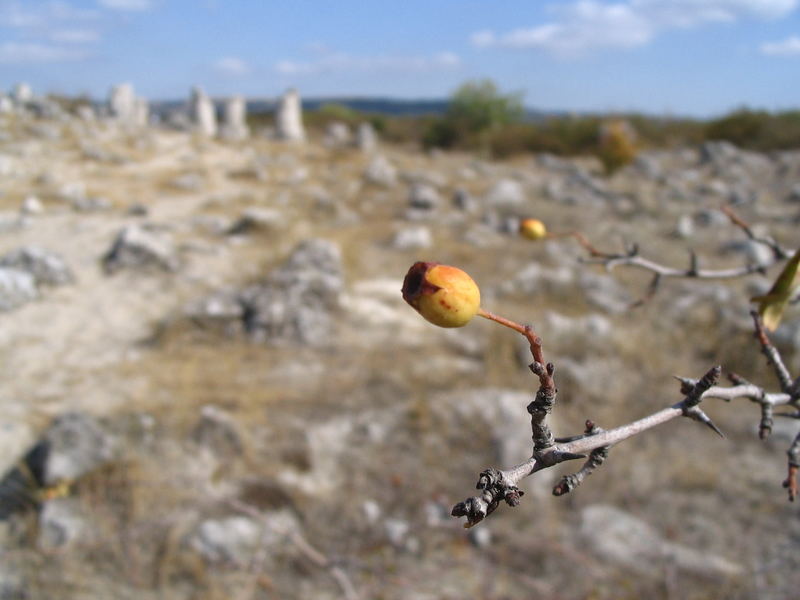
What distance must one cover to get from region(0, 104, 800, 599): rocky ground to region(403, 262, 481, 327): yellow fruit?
1857 millimetres

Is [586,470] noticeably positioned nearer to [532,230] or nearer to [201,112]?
[532,230]

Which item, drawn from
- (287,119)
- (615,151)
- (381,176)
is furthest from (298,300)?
(287,119)

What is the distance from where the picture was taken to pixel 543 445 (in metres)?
0.58

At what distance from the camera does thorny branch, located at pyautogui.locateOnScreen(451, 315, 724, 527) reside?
0.49 meters

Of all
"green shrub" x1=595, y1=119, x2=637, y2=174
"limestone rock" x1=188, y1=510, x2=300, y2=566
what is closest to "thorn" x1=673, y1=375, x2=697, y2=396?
"limestone rock" x1=188, y1=510, x2=300, y2=566

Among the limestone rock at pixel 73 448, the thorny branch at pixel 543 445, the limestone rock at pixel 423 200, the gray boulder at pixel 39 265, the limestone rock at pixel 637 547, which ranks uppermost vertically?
the limestone rock at pixel 423 200

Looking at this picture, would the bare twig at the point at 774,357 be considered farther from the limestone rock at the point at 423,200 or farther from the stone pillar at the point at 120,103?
the stone pillar at the point at 120,103

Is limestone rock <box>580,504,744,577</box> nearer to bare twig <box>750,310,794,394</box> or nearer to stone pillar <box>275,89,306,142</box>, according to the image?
bare twig <box>750,310,794,394</box>

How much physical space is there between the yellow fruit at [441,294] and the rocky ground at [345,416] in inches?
73.1

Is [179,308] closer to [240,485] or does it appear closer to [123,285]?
[123,285]

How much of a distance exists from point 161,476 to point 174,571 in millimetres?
608

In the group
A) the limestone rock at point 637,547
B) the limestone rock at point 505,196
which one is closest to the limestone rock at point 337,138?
the limestone rock at point 505,196

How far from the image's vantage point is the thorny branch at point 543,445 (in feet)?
1.61

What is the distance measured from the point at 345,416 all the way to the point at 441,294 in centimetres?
327
